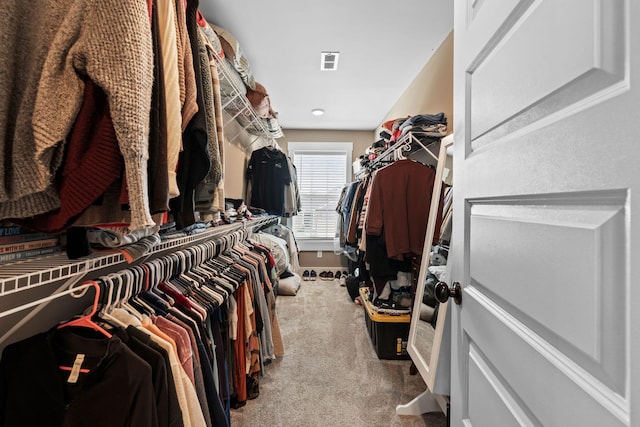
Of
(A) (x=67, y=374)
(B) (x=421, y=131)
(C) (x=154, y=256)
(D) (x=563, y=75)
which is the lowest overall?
(A) (x=67, y=374)

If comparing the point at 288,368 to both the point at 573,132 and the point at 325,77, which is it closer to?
the point at 573,132

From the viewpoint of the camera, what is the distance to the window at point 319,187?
5117mm

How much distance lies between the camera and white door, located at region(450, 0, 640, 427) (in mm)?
393

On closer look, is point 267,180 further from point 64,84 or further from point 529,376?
point 529,376

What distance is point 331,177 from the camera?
5.19 m

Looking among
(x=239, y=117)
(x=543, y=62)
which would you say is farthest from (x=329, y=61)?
(x=543, y=62)

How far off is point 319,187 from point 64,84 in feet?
15.3

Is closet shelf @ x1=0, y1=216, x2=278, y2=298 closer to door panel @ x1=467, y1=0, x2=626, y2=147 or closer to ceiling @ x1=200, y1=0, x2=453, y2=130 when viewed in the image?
door panel @ x1=467, y1=0, x2=626, y2=147

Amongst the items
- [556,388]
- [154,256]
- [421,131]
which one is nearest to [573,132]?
[556,388]

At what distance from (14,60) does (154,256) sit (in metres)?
1.02

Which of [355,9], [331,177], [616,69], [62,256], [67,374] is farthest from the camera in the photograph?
[331,177]

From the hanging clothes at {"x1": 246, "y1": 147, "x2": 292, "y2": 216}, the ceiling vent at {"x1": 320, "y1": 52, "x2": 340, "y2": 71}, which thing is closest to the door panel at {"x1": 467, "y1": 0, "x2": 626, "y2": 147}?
the ceiling vent at {"x1": 320, "y1": 52, "x2": 340, "y2": 71}

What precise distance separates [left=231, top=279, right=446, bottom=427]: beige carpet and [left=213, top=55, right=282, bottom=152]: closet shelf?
1940 millimetres

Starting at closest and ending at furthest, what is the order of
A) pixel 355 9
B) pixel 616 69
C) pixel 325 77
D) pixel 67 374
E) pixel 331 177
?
1. pixel 616 69
2. pixel 67 374
3. pixel 355 9
4. pixel 325 77
5. pixel 331 177
